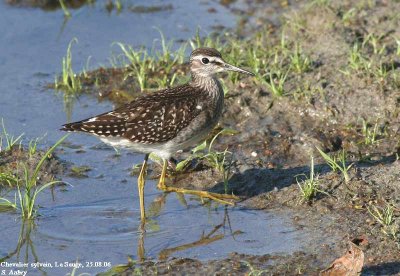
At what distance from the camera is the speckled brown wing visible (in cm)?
929

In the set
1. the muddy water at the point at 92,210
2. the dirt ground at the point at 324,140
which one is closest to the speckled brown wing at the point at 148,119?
the muddy water at the point at 92,210

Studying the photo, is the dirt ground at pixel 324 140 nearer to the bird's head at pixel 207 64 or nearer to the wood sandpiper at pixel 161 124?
the wood sandpiper at pixel 161 124

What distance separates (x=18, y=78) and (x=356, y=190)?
5277mm

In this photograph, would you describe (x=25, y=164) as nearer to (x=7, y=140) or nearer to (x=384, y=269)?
Result: (x=7, y=140)

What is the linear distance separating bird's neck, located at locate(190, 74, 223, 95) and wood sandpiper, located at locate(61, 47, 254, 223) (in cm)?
7

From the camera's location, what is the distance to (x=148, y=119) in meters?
9.42

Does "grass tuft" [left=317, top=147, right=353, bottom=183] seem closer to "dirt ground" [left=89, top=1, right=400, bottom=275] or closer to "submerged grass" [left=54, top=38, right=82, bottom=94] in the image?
"dirt ground" [left=89, top=1, right=400, bottom=275]

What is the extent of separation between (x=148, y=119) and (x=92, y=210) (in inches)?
41.5

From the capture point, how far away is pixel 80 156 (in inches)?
418

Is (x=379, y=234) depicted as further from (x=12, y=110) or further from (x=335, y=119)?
(x=12, y=110)

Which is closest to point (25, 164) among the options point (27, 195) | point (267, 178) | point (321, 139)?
point (27, 195)

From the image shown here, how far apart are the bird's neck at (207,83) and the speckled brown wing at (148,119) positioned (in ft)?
1.12

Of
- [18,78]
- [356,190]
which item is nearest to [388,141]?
[356,190]

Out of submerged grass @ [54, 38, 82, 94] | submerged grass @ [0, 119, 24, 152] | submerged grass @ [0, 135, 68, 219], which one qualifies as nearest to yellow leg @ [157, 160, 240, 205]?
submerged grass @ [0, 135, 68, 219]
